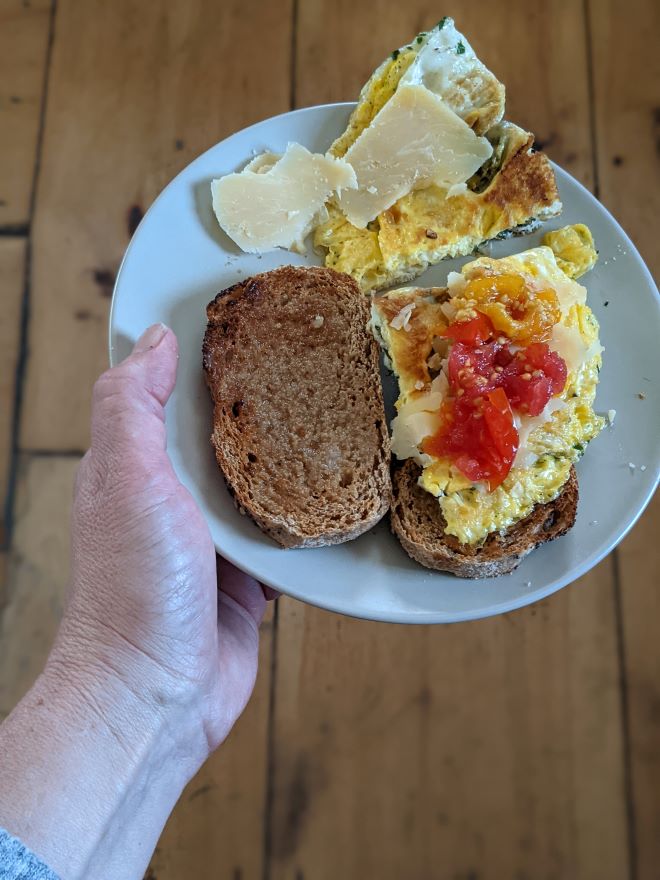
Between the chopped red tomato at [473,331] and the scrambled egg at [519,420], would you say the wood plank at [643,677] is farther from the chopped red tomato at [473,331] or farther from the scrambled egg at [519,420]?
the chopped red tomato at [473,331]

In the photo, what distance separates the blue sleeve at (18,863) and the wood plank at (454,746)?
1.30 metres

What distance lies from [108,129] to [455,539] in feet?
7.25

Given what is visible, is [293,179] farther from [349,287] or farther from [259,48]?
[259,48]

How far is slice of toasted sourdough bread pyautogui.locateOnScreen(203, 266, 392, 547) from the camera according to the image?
2.21 metres

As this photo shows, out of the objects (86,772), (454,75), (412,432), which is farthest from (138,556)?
(454,75)

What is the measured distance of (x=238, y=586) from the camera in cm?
255

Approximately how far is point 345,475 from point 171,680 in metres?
0.74

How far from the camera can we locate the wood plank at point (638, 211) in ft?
9.74

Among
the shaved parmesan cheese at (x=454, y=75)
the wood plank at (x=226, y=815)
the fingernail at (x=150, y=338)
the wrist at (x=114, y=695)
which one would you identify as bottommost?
the wood plank at (x=226, y=815)

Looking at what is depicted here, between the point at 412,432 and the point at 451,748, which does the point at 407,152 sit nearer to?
the point at 412,432

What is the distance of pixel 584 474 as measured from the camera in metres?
2.38

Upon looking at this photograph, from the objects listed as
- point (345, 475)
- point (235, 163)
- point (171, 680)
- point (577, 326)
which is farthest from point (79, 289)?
point (577, 326)

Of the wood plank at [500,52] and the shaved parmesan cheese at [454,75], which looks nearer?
the shaved parmesan cheese at [454,75]

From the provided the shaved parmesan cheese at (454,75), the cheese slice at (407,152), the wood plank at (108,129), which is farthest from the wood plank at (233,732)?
the shaved parmesan cheese at (454,75)
